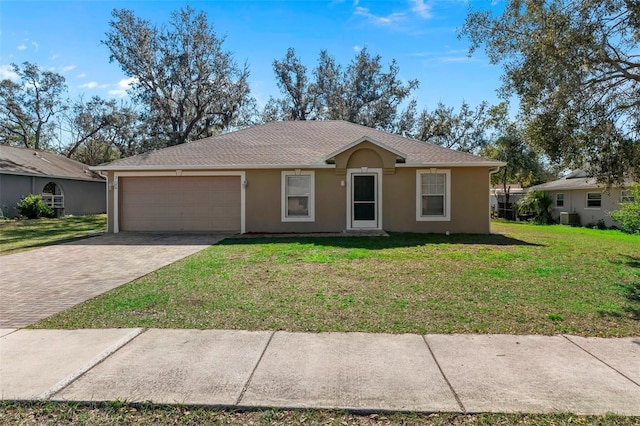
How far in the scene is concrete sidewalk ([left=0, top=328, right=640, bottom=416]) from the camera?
9.55ft

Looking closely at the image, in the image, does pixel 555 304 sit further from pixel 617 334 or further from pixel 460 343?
pixel 460 343

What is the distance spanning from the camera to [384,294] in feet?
18.9

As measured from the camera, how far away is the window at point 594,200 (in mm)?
20547

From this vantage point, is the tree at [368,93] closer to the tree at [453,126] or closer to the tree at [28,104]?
the tree at [453,126]

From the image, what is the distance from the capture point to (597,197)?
20.7 meters

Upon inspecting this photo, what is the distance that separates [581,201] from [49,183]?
3352cm

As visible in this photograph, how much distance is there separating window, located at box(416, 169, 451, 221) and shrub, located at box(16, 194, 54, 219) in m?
21.8

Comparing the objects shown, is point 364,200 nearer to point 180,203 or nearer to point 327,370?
point 180,203

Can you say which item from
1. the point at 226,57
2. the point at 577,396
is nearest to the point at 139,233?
the point at 577,396

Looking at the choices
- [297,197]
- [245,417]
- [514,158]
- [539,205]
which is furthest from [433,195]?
[514,158]

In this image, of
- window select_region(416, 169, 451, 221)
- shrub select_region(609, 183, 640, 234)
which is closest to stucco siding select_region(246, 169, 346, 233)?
window select_region(416, 169, 451, 221)

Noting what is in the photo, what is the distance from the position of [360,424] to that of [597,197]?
23.9 m

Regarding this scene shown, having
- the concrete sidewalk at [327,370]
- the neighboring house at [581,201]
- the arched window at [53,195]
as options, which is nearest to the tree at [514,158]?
the neighboring house at [581,201]

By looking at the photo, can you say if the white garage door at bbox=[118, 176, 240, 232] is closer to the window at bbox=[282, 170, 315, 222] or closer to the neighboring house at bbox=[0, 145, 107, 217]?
the window at bbox=[282, 170, 315, 222]
